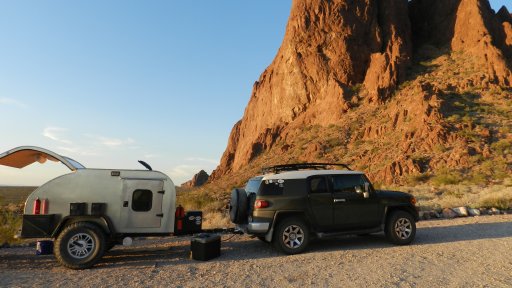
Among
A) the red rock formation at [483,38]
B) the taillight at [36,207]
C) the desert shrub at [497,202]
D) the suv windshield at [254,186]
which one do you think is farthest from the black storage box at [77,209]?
the red rock formation at [483,38]

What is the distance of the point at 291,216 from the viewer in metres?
8.34

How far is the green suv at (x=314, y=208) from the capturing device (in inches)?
322

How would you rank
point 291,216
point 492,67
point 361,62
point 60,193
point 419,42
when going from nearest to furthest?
1. point 60,193
2. point 291,216
3. point 492,67
4. point 361,62
5. point 419,42

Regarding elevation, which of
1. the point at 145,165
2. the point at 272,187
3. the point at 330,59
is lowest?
the point at 272,187

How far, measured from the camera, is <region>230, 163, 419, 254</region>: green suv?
26.8ft

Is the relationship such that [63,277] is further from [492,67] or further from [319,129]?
[492,67]

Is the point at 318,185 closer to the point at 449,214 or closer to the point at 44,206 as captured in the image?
the point at 44,206

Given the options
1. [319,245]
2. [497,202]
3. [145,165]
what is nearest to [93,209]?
[145,165]

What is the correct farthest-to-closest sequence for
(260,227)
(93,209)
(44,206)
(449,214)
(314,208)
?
(449,214), (314,208), (260,227), (93,209), (44,206)

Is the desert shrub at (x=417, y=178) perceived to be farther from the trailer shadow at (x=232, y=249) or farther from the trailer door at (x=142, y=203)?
the trailer door at (x=142, y=203)

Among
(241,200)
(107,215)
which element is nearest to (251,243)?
(241,200)

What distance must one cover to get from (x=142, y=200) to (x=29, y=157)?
2936 millimetres

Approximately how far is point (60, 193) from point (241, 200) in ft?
13.5

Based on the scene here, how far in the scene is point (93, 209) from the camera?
756 cm
